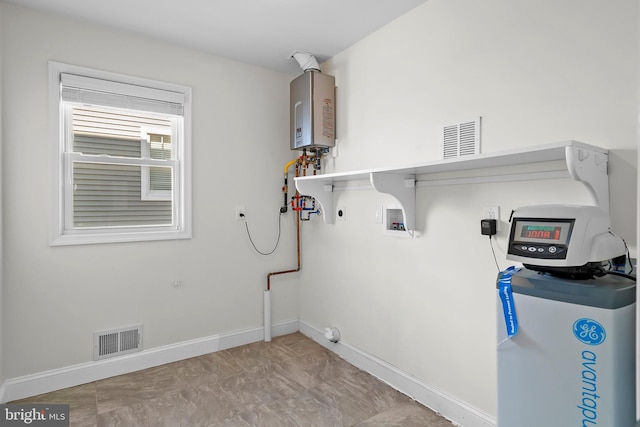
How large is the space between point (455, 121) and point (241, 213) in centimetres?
193

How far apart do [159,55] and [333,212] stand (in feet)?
6.07

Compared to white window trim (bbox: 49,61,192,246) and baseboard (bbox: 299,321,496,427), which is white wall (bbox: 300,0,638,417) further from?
white window trim (bbox: 49,61,192,246)

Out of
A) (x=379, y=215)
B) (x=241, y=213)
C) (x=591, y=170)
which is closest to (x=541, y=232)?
(x=591, y=170)

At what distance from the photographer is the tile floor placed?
2119mm

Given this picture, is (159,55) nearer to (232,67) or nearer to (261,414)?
(232,67)

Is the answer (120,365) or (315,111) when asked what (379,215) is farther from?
(120,365)

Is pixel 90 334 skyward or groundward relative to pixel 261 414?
skyward

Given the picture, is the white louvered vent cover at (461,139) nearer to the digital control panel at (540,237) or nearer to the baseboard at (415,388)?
the digital control panel at (540,237)

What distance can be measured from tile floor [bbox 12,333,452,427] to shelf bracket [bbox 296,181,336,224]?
117 cm

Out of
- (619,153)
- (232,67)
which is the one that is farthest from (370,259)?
(232,67)

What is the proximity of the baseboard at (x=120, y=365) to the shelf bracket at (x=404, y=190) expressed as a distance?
1.78 m

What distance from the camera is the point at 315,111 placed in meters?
2.92

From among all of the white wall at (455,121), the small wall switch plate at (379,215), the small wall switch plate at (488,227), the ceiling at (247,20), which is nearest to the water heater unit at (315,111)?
the white wall at (455,121)

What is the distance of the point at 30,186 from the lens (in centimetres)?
237
